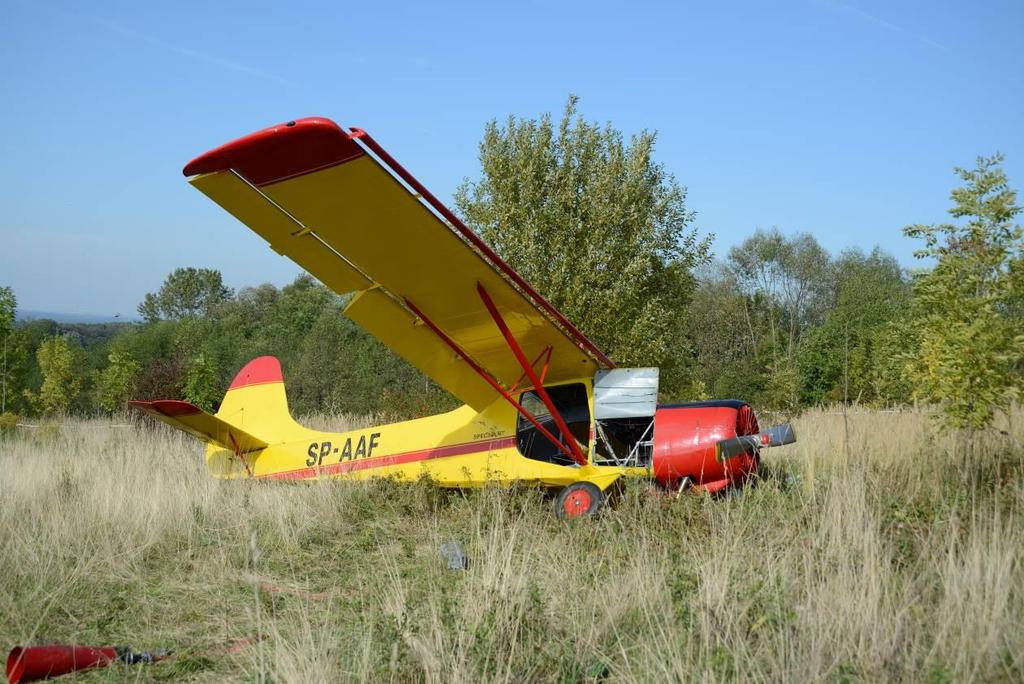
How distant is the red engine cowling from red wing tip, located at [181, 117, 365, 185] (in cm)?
381

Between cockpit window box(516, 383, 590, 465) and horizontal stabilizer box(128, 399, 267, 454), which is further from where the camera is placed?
horizontal stabilizer box(128, 399, 267, 454)

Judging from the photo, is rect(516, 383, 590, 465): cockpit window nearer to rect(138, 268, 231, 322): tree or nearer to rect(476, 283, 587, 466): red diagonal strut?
rect(476, 283, 587, 466): red diagonal strut

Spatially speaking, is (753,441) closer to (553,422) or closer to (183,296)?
(553,422)

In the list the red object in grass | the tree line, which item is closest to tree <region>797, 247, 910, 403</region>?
the tree line

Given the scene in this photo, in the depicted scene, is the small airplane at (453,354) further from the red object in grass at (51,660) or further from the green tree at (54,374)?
the green tree at (54,374)

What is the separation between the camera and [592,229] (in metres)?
14.3

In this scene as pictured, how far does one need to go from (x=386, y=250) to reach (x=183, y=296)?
89.8 m

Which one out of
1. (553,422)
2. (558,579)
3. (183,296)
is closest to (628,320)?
(553,422)

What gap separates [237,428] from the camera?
997cm

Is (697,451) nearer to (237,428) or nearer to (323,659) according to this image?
(323,659)

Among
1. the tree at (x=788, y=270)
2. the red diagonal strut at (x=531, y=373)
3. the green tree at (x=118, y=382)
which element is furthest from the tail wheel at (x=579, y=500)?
the tree at (x=788, y=270)

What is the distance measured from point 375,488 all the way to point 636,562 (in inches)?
160

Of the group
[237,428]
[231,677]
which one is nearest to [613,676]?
[231,677]

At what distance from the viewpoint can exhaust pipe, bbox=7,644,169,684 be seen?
3990 millimetres
